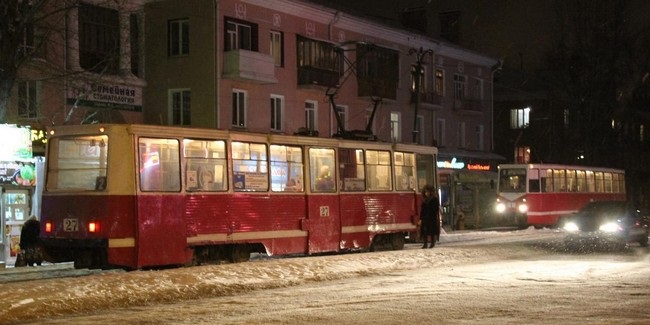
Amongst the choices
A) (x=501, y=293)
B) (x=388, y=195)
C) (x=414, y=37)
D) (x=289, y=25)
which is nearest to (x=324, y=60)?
(x=289, y=25)

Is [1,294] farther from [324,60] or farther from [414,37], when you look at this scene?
[414,37]

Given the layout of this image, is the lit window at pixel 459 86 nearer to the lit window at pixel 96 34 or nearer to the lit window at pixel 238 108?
the lit window at pixel 238 108

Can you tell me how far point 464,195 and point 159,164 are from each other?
30464mm

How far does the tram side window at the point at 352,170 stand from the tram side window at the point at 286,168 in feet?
6.08

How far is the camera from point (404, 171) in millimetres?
27047

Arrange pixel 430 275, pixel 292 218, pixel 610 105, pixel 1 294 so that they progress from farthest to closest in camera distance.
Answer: pixel 610 105
pixel 292 218
pixel 430 275
pixel 1 294

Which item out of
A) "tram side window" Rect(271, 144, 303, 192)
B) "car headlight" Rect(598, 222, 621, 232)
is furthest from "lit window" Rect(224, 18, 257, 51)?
"car headlight" Rect(598, 222, 621, 232)

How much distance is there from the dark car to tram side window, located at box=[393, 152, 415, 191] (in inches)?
225

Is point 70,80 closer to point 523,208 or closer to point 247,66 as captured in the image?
point 247,66

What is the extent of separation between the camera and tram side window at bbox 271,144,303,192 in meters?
21.9

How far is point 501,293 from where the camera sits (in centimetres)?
1557

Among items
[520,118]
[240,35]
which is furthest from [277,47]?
[520,118]

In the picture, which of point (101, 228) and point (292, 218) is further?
point (292, 218)

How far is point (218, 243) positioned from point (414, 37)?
32.0m
